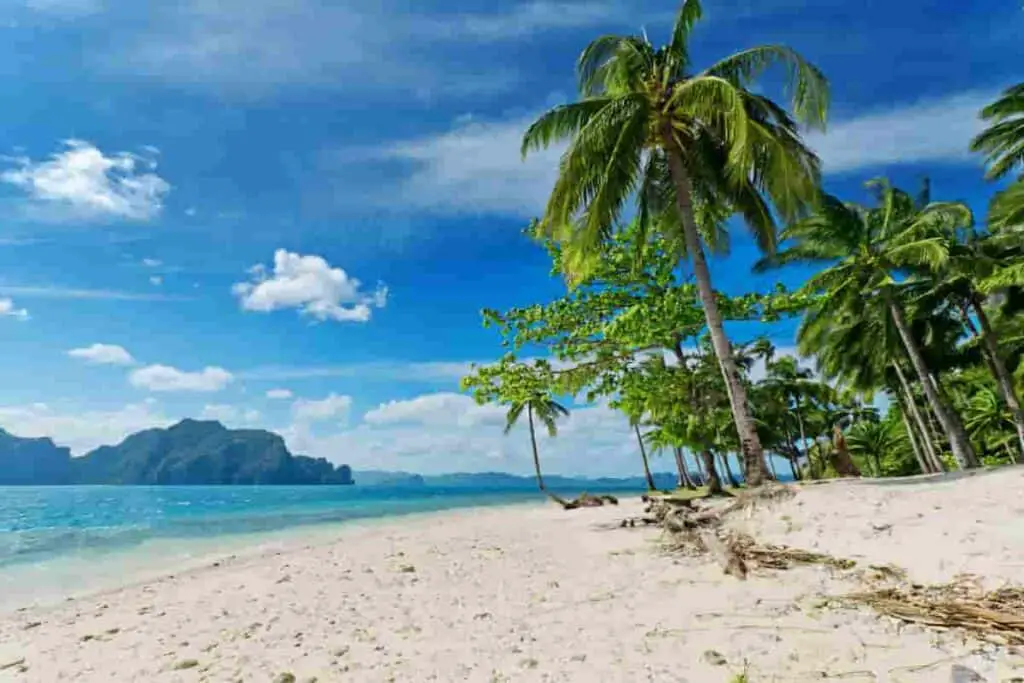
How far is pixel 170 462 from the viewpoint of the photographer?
18475cm

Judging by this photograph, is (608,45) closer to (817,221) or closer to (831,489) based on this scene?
(831,489)

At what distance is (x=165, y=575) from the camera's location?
33.2ft

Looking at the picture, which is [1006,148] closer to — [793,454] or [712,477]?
[712,477]

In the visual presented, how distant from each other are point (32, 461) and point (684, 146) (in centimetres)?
25329

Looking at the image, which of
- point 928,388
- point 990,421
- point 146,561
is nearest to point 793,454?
point 990,421

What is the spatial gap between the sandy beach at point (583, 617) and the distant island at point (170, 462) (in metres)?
199

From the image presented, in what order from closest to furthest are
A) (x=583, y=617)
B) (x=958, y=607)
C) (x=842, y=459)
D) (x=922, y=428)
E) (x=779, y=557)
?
(x=958, y=607), (x=583, y=617), (x=779, y=557), (x=842, y=459), (x=922, y=428)

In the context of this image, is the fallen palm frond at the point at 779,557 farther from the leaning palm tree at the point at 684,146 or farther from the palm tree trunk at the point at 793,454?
the palm tree trunk at the point at 793,454

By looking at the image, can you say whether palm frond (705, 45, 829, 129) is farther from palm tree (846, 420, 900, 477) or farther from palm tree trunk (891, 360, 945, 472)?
palm tree (846, 420, 900, 477)

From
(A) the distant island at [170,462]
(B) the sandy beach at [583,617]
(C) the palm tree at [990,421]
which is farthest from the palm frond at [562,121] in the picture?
(A) the distant island at [170,462]

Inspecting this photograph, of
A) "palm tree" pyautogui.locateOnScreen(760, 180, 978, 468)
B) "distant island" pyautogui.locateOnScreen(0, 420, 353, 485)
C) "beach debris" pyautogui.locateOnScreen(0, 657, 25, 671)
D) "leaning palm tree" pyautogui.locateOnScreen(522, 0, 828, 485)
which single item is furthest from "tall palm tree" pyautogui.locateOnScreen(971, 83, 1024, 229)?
"distant island" pyautogui.locateOnScreen(0, 420, 353, 485)

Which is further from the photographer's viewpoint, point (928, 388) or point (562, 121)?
point (928, 388)

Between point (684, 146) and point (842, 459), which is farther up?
point (684, 146)

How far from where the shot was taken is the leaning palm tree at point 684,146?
9.78 meters
